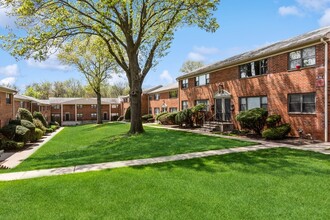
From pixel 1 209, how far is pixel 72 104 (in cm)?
5378

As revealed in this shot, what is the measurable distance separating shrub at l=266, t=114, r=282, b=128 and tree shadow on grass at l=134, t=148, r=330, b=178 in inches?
221

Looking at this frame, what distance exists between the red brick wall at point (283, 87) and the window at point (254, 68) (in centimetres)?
37

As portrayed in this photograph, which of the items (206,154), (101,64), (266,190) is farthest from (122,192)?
(101,64)

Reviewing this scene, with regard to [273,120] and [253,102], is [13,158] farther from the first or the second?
[253,102]

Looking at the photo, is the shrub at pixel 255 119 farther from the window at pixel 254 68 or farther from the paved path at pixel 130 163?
the paved path at pixel 130 163

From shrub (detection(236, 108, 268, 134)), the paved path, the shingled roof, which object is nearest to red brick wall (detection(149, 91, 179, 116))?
the shingled roof

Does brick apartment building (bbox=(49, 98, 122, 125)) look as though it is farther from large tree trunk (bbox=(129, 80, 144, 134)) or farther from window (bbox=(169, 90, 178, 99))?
large tree trunk (bbox=(129, 80, 144, 134))

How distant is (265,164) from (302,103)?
27.0 feet

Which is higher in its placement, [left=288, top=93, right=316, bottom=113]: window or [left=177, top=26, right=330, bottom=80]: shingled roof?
[left=177, top=26, right=330, bottom=80]: shingled roof

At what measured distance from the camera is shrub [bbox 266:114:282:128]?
16.9m

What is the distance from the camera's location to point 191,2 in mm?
17484

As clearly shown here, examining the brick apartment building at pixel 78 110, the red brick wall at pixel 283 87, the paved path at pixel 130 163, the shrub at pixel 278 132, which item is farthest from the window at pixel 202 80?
the brick apartment building at pixel 78 110

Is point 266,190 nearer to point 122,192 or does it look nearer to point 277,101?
point 122,192

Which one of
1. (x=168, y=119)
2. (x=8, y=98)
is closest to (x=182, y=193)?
(x=8, y=98)
